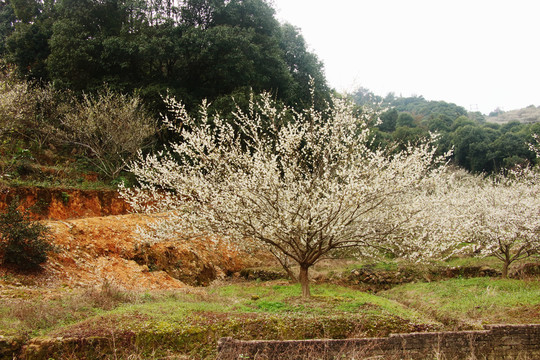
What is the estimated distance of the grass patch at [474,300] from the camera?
35.3 ft

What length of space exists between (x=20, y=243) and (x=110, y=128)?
399 inches

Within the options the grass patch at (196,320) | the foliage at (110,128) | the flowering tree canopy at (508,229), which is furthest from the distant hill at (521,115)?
the grass patch at (196,320)

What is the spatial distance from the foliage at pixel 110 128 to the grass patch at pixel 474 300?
16.2 meters

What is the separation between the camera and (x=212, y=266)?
1728 centimetres

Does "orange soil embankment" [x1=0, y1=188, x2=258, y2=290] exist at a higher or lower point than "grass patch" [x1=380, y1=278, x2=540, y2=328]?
higher

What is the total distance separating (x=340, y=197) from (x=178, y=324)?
5.18 metres

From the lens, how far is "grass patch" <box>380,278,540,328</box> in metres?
10.8

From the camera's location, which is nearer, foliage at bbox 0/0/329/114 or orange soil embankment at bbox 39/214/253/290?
orange soil embankment at bbox 39/214/253/290

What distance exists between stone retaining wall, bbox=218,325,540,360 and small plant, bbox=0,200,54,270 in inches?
338

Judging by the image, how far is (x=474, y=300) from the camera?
12.5m

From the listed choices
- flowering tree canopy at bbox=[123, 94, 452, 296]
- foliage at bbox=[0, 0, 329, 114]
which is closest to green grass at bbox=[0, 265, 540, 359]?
flowering tree canopy at bbox=[123, 94, 452, 296]

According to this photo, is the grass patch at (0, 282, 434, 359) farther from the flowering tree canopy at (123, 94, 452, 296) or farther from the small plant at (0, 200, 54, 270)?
the small plant at (0, 200, 54, 270)

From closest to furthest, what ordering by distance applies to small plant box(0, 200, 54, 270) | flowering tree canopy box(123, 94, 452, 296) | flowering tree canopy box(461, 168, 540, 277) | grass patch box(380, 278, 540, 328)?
1. flowering tree canopy box(123, 94, 452, 296)
2. grass patch box(380, 278, 540, 328)
3. small plant box(0, 200, 54, 270)
4. flowering tree canopy box(461, 168, 540, 277)

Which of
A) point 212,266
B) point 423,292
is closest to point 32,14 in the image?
point 212,266
